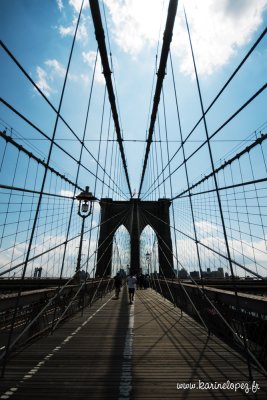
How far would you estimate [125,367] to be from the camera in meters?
2.39

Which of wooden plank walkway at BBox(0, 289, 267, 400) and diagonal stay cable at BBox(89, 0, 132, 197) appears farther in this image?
diagonal stay cable at BBox(89, 0, 132, 197)

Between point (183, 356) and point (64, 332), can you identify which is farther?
point (64, 332)

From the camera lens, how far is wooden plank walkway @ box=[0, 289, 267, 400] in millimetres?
1877

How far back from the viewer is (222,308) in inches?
168

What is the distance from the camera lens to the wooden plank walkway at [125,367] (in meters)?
1.88

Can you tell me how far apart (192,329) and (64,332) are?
199 centimetres

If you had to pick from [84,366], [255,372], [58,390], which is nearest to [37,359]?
[84,366]

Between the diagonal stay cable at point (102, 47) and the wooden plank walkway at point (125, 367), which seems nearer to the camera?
the wooden plank walkway at point (125, 367)

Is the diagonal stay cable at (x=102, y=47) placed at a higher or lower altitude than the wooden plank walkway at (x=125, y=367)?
higher

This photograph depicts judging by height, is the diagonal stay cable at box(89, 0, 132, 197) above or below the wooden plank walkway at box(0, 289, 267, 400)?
above

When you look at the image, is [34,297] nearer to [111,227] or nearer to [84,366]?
[84,366]

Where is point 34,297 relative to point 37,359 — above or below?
above

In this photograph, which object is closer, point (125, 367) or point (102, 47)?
point (125, 367)

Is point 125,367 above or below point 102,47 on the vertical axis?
below
